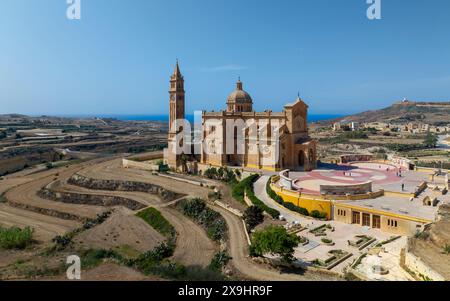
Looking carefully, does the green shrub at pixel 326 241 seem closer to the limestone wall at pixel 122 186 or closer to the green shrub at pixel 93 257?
the green shrub at pixel 93 257

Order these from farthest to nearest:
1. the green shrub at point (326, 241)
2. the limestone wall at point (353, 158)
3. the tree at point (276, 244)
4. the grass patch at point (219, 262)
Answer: the limestone wall at point (353, 158) → the green shrub at point (326, 241) → the grass patch at point (219, 262) → the tree at point (276, 244)

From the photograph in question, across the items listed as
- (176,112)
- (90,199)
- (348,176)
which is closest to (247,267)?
(348,176)

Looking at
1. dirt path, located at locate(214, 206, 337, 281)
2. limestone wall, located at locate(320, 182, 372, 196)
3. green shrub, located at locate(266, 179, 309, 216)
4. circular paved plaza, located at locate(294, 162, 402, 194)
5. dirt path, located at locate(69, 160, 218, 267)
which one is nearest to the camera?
dirt path, located at locate(214, 206, 337, 281)

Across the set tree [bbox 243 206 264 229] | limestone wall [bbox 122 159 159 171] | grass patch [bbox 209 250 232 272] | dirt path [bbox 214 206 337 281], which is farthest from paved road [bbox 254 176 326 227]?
limestone wall [bbox 122 159 159 171]

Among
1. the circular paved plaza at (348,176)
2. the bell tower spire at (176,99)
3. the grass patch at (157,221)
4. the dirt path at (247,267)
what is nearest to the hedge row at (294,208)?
the circular paved plaza at (348,176)

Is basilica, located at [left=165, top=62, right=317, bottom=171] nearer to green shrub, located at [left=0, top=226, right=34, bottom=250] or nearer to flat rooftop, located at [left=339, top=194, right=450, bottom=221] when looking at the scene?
flat rooftop, located at [left=339, top=194, right=450, bottom=221]

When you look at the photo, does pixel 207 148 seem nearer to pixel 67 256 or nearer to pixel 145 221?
pixel 145 221
